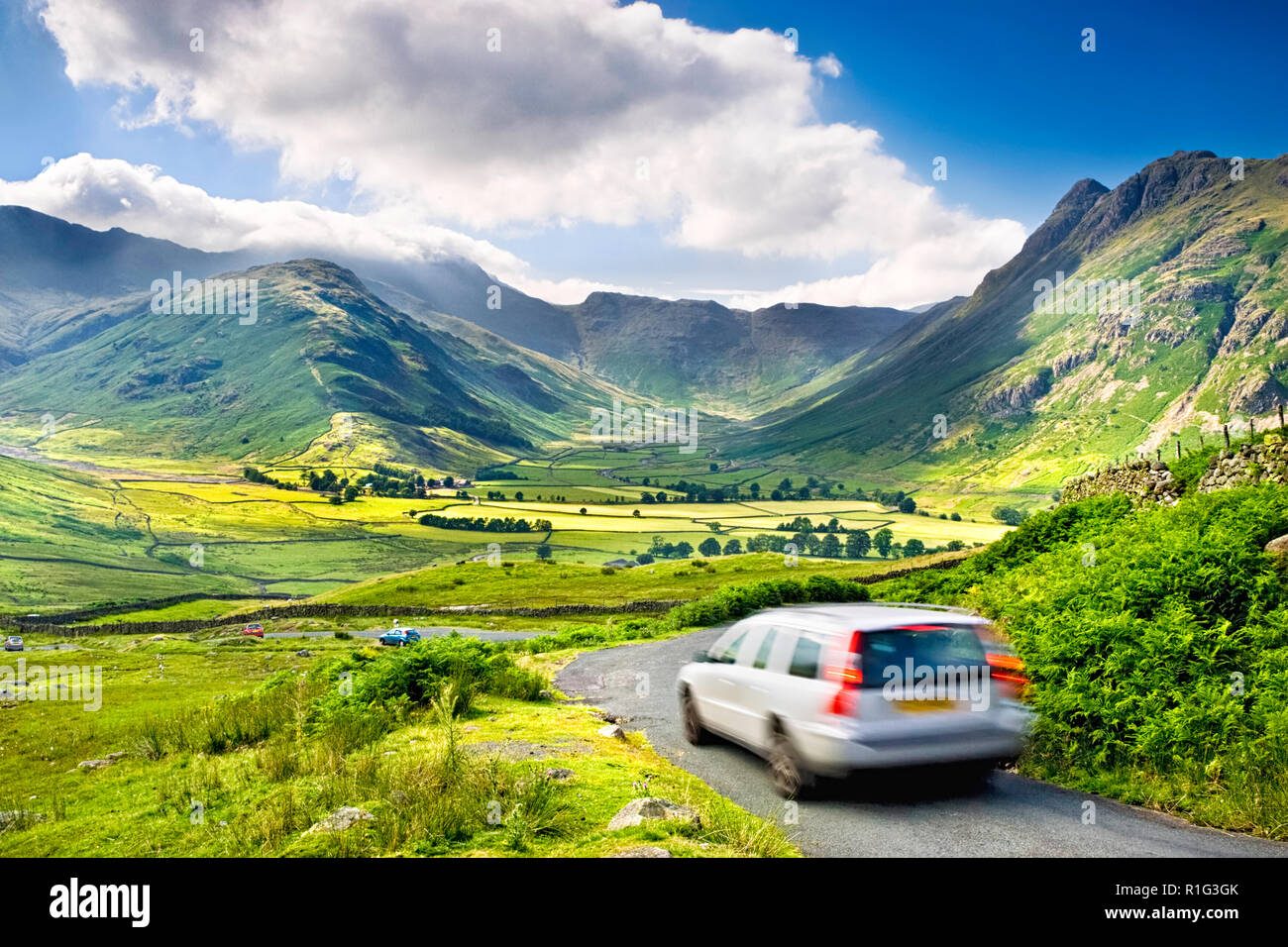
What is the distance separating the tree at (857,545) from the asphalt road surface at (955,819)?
145 metres

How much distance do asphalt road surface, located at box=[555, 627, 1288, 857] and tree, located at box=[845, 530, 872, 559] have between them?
144914 millimetres

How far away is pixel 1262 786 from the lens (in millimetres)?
8391

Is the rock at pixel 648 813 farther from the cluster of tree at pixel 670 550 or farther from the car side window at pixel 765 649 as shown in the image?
the cluster of tree at pixel 670 550

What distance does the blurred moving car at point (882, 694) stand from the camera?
8883mm

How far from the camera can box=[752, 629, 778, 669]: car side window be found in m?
10.8

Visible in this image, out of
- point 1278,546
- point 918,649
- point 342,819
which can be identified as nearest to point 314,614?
point 342,819

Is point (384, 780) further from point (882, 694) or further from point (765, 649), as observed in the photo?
point (882, 694)

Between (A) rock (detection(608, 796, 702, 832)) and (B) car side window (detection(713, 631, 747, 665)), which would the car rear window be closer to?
(A) rock (detection(608, 796, 702, 832))

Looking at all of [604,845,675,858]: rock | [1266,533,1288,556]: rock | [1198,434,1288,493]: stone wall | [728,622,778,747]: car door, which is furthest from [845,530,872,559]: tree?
[604,845,675,858]: rock

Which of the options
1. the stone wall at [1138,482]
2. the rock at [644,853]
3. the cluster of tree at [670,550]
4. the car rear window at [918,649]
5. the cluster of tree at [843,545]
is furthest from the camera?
the cluster of tree at [670,550]

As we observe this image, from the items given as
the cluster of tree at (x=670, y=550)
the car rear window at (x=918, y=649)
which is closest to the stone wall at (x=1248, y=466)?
the car rear window at (x=918, y=649)

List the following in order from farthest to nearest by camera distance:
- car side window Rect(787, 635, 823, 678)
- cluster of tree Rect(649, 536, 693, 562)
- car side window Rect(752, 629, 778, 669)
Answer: cluster of tree Rect(649, 536, 693, 562) → car side window Rect(752, 629, 778, 669) → car side window Rect(787, 635, 823, 678)
